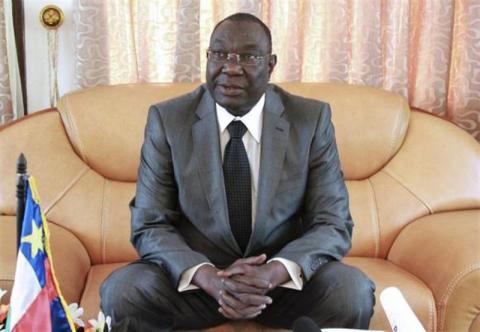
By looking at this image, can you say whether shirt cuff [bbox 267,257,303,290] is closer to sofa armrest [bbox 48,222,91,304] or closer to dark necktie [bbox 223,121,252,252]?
dark necktie [bbox 223,121,252,252]

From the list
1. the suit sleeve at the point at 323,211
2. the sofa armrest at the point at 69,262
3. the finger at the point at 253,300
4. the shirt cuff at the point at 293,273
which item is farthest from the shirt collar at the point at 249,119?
the sofa armrest at the point at 69,262

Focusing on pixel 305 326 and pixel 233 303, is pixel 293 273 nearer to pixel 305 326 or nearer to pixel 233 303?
pixel 233 303

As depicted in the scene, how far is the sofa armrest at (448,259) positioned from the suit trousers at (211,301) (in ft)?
1.03

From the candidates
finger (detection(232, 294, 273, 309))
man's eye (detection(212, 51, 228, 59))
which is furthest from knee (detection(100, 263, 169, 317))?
man's eye (detection(212, 51, 228, 59))

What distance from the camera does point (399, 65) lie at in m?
2.78

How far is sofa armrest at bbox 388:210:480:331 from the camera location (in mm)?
1896

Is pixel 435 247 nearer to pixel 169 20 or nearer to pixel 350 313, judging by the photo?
pixel 350 313

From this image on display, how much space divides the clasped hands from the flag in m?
0.61

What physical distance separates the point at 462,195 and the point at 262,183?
907 millimetres

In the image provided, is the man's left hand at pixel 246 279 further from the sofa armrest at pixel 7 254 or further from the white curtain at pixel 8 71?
the white curtain at pixel 8 71

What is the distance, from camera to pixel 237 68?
1.79m

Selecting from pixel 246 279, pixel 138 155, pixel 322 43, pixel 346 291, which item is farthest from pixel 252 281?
pixel 322 43

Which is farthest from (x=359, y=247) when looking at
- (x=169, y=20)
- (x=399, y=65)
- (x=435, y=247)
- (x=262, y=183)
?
(x=169, y=20)

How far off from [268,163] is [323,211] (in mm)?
205
